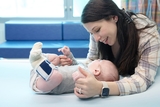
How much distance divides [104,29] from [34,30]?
7.44 ft

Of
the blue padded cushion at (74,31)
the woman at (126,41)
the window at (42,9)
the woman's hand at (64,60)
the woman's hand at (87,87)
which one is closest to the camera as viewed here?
the woman's hand at (87,87)

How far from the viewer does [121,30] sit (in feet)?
4.06

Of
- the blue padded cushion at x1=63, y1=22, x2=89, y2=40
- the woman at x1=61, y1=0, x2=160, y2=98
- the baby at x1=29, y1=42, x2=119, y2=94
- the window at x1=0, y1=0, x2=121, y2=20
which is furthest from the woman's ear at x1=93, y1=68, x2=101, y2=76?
the window at x1=0, y1=0, x2=121, y2=20

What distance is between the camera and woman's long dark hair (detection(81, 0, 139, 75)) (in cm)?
115

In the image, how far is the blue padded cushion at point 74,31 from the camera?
3262 millimetres

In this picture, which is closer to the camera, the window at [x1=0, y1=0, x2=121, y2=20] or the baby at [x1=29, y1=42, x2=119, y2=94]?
the baby at [x1=29, y1=42, x2=119, y2=94]

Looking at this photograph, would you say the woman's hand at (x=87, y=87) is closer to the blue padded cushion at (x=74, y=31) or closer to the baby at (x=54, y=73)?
the baby at (x=54, y=73)

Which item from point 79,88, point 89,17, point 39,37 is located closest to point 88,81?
point 79,88

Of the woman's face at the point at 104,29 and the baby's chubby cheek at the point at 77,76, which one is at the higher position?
the woman's face at the point at 104,29

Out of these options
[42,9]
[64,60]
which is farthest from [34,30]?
[64,60]

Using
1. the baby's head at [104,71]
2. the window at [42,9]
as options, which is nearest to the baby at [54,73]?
the baby's head at [104,71]

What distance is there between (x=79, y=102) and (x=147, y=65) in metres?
0.38

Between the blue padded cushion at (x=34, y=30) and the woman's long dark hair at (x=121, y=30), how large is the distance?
80.5 inches

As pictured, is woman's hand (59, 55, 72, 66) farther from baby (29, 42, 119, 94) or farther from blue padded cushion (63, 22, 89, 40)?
blue padded cushion (63, 22, 89, 40)
